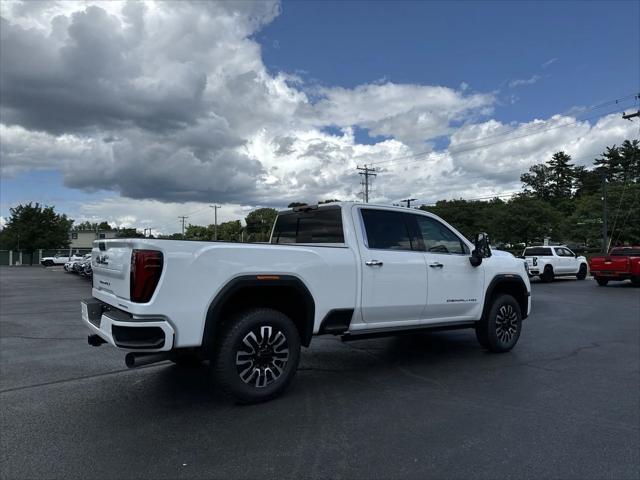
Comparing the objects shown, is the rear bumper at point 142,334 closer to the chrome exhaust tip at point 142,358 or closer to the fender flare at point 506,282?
the chrome exhaust tip at point 142,358

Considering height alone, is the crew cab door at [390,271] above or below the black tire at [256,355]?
above

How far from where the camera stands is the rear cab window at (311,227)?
5.51 m

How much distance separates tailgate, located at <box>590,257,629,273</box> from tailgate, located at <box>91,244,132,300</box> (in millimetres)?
20753

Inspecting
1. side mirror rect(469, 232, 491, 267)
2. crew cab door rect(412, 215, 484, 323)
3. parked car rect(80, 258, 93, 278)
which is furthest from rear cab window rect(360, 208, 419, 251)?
parked car rect(80, 258, 93, 278)

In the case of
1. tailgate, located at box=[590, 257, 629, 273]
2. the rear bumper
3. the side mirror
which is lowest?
the rear bumper

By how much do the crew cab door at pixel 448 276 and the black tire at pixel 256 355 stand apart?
2.04 metres

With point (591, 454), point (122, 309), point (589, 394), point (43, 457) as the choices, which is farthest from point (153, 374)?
point (589, 394)

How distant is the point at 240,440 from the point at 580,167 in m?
109

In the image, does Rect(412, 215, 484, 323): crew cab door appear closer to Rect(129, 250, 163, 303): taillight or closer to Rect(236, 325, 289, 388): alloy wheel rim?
Rect(236, 325, 289, 388): alloy wheel rim

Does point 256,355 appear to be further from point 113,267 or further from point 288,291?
point 113,267

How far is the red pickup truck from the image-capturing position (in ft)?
63.9

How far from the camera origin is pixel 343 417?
13.7 feet

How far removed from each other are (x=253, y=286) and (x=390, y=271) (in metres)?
1.70

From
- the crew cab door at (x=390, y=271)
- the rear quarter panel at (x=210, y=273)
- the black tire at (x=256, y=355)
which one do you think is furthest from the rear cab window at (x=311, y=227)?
the black tire at (x=256, y=355)
